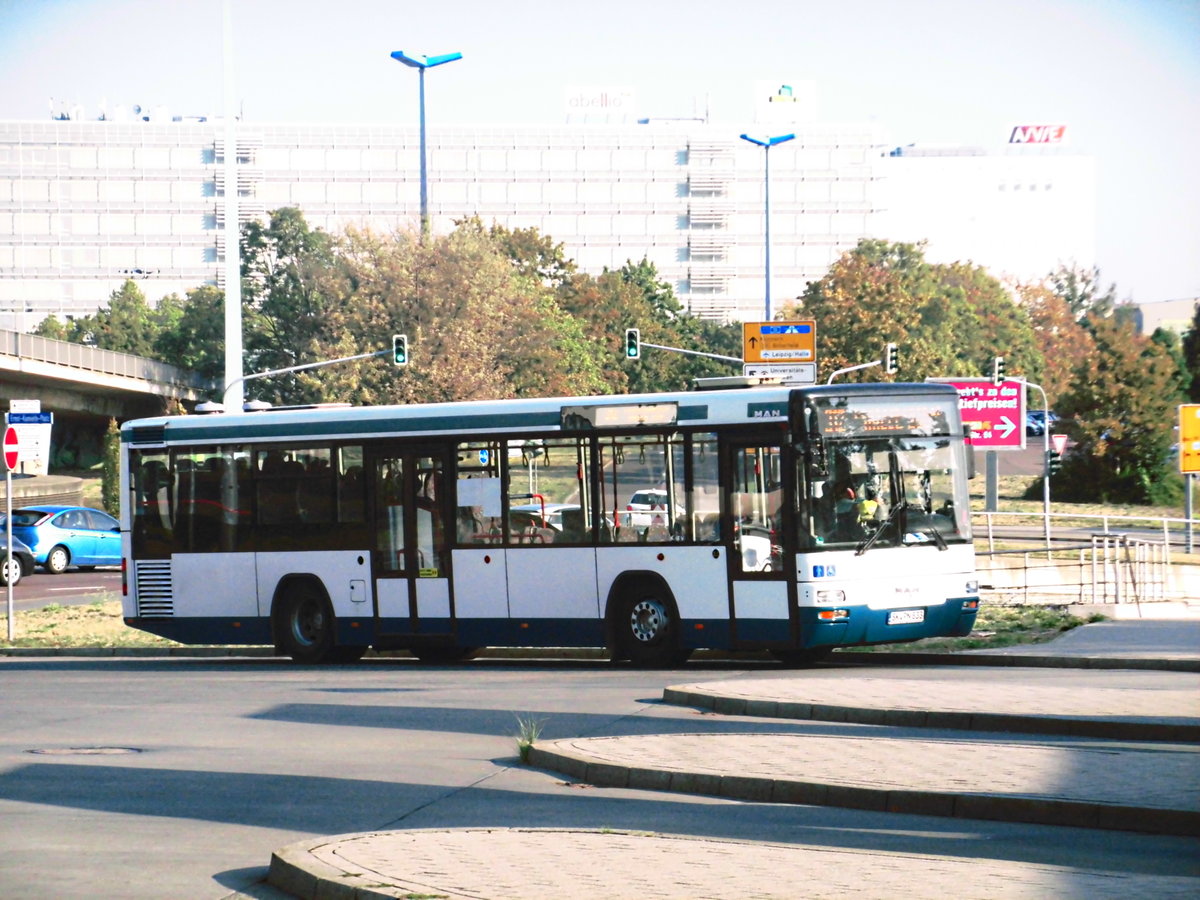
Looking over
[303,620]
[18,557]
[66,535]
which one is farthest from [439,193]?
[303,620]

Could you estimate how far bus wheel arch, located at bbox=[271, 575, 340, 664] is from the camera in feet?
69.0

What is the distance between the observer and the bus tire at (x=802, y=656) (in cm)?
1958

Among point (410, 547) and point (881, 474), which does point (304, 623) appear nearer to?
point (410, 547)

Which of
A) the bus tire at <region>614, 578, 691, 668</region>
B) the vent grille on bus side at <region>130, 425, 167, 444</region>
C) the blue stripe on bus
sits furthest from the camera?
the vent grille on bus side at <region>130, 425, 167, 444</region>

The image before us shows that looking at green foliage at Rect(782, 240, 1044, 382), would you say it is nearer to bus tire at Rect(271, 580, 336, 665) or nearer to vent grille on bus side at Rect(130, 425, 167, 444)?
vent grille on bus side at Rect(130, 425, 167, 444)

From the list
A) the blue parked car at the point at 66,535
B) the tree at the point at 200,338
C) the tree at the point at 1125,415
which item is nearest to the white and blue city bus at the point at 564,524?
the blue parked car at the point at 66,535

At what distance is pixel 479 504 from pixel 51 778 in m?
8.80

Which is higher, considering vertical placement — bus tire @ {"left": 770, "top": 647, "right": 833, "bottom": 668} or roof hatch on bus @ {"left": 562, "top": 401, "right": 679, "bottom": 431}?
roof hatch on bus @ {"left": 562, "top": 401, "right": 679, "bottom": 431}

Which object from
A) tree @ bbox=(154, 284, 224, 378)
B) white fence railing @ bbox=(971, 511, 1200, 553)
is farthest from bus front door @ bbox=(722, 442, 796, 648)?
tree @ bbox=(154, 284, 224, 378)

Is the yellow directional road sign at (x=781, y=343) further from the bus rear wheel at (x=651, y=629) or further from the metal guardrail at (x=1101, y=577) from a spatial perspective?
the bus rear wheel at (x=651, y=629)

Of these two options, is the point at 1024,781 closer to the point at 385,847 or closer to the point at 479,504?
the point at 385,847

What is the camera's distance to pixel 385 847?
8.23m

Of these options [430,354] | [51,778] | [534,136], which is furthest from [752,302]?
[51,778]

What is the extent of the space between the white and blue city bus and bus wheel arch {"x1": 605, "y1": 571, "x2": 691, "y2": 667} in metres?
0.02
